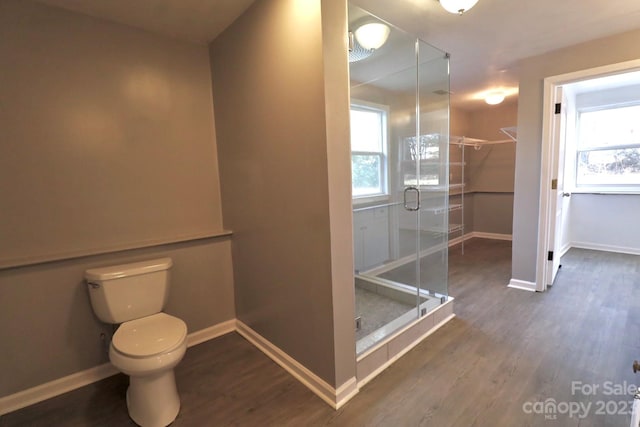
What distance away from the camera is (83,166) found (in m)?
1.87

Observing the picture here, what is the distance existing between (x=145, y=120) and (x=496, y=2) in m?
2.45

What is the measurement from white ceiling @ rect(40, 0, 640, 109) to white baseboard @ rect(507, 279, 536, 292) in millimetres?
2232

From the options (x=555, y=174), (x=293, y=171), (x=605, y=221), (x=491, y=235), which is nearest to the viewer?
(x=293, y=171)

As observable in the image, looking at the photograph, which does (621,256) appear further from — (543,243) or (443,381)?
(443,381)

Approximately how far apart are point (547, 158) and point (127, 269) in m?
3.57

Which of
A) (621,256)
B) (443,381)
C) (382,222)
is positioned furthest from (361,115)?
(621,256)

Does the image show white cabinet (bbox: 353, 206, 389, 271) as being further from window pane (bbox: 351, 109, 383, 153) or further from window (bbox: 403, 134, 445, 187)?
window pane (bbox: 351, 109, 383, 153)

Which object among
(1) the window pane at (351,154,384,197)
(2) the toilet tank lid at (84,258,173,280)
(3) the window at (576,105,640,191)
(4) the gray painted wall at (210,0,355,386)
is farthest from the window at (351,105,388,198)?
(3) the window at (576,105,640,191)

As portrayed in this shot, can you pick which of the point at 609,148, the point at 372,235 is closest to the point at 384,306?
the point at 372,235

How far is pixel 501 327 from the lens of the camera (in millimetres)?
2371

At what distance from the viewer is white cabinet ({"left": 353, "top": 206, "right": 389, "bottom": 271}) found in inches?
108

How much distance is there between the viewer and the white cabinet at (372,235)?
8.97 feet

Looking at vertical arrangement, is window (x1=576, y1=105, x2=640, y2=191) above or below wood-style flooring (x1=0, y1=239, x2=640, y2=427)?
above

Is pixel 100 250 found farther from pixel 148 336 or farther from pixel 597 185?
pixel 597 185
